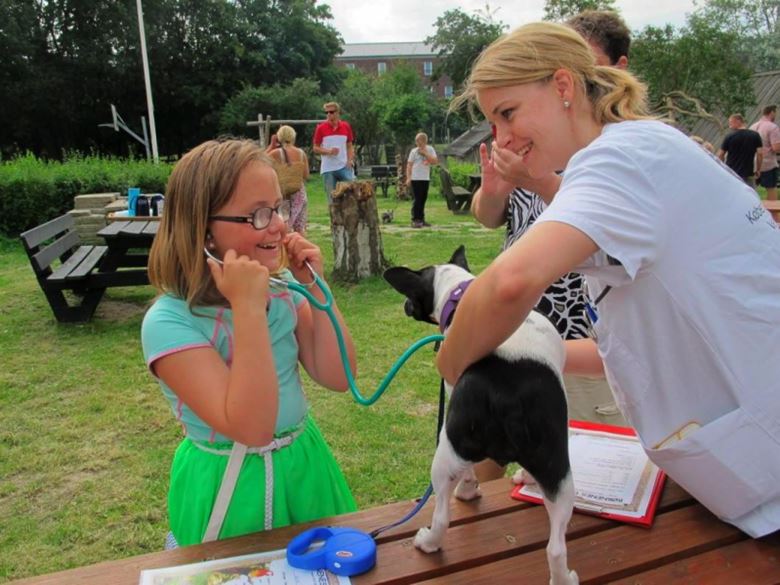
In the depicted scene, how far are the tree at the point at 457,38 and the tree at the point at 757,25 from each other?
13819 mm

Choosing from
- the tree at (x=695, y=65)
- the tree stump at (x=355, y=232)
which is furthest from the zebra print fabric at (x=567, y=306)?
the tree at (x=695, y=65)

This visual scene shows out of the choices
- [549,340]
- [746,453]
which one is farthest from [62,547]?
[746,453]

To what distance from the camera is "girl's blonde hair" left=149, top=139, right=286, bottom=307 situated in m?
1.71

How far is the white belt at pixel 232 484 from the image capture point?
1757 mm

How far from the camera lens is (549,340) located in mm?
1692

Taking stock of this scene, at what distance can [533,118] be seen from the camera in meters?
1.56

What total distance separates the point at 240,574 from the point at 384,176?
22493 millimetres

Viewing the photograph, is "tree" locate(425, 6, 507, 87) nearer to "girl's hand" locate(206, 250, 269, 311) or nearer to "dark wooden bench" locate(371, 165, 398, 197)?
"dark wooden bench" locate(371, 165, 398, 197)

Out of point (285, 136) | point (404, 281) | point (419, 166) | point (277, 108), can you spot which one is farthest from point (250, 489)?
point (277, 108)

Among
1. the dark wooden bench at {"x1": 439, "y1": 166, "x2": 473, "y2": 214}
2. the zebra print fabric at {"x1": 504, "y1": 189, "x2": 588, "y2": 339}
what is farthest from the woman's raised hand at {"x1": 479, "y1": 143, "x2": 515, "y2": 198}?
Result: the dark wooden bench at {"x1": 439, "y1": 166, "x2": 473, "y2": 214}

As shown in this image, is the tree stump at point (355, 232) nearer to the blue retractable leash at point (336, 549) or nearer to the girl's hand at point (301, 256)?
the girl's hand at point (301, 256)

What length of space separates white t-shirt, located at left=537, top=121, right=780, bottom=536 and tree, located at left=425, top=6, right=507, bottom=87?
44206 mm

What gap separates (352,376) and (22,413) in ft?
13.3

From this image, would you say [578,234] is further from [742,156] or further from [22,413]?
[742,156]
